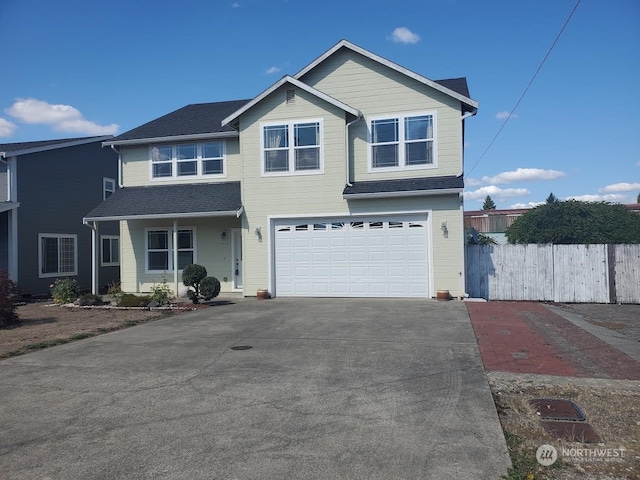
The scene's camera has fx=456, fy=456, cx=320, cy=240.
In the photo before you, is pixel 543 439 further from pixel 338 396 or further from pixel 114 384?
pixel 114 384

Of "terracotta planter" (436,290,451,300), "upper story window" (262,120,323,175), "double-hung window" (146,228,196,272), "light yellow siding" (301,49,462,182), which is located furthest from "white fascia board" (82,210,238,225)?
"terracotta planter" (436,290,451,300)

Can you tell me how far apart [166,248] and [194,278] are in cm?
400

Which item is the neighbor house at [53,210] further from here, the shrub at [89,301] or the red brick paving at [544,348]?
the red brick paving at [544,348]

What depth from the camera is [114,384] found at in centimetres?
621

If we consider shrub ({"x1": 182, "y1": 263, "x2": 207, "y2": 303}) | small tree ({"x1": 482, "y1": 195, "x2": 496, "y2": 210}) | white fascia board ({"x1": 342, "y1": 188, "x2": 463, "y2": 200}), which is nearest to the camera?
white fascia board ({"x1": 342, "y1": 188, "x2": 463, "y2": 200})

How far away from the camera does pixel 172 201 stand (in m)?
16.3

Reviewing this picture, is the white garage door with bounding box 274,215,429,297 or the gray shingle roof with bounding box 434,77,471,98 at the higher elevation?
the gray shingle roof with bounding box 434,77,471,98

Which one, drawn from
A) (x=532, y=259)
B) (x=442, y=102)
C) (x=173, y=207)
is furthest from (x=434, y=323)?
(x=173, y=207)

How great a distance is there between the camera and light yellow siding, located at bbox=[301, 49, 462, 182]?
46.7 feet

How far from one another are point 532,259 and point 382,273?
16.1 feet

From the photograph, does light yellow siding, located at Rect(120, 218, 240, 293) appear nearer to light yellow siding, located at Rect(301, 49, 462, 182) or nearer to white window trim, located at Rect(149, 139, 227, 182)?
white window trim, located at Rect(149, 139, 227, 182)

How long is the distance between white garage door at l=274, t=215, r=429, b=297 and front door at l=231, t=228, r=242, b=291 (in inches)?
82.1

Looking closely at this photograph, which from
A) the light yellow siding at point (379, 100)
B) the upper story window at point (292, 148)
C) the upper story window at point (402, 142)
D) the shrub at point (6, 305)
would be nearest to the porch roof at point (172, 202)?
the upper story window at point (292, 148)

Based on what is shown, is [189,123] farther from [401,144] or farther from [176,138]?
[401,144]
